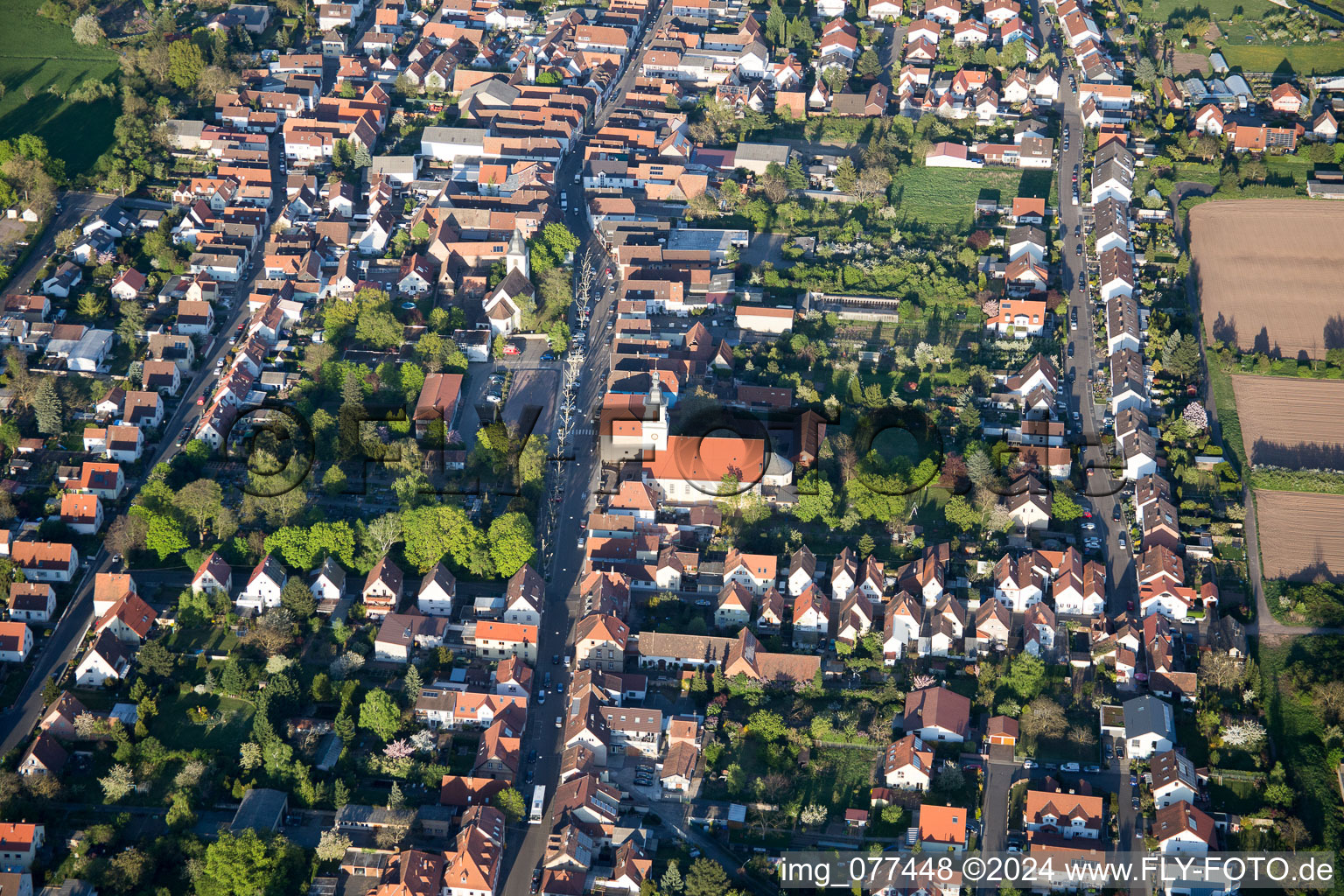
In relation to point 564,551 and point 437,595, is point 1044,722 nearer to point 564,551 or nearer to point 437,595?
point 564,551

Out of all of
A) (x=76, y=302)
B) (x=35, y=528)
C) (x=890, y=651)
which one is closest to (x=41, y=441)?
(x=35, y=528)

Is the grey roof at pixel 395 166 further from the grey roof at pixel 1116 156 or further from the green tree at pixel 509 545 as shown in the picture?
the grey roof at pixel 1116 156

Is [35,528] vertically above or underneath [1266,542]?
underneath

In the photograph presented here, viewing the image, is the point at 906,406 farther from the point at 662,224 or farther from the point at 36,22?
the point at 36,22

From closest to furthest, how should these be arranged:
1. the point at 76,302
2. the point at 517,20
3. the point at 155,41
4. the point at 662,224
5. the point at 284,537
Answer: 1. the point at 284,537
2. the point at 76,302
3. the point at 662,224
4. the point at 155,41
5. the point at 517,20

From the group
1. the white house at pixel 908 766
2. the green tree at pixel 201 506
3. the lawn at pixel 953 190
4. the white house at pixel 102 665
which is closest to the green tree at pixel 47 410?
the green tree at pixel 201 506
